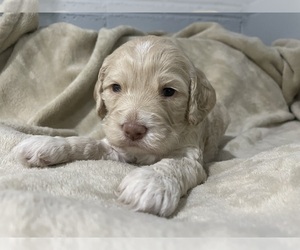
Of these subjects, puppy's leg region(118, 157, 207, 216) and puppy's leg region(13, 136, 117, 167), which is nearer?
puppy's leg region(118, 157, 207, 216)

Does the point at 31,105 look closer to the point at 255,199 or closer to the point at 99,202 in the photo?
the point at 99,202

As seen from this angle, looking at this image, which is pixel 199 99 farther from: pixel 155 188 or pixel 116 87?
pixel 155 188

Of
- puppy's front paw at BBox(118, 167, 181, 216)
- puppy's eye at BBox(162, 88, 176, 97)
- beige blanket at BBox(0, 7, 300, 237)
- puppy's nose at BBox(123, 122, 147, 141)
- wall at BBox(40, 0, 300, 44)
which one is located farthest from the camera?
wall at BBox(40, 0, 300, 44)

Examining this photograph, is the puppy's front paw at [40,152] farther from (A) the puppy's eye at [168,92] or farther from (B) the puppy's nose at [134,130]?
(A) the puppy's eye at [168,92]

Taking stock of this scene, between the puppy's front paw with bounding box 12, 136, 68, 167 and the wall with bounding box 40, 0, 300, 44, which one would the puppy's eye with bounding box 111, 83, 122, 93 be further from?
the wall with bounding box 40, 0, 300, 44

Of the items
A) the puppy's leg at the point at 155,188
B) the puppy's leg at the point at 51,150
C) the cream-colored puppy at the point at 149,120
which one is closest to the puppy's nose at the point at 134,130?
the cream-colored puppy at the point at 149,120

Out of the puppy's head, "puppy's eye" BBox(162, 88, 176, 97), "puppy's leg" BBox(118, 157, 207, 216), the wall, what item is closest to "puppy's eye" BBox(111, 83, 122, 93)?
the puppy's head

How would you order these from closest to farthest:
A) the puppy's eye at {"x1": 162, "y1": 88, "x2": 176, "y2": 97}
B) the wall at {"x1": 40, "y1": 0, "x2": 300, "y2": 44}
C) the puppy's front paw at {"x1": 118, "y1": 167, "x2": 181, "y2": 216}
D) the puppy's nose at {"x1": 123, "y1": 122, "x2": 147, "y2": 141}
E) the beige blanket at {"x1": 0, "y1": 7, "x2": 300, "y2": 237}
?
1. the beige blanket at {"x1": 0, "y1": 7, "x2": 300, "y2": 237}
2. the puppy's front paw at {"x1": 118, "y1": 167, "x2": 181, "y2": 216}
3. the puppy's nose at {"x1": 123, "y1": 122, "x2": 147, "y2": 141}
4. the puppy's eye at {"x1": 162, "y1": 88, "x2": 176, "y2": 97}
5. the wall at {"x1": 40, "y1": 0, "x2": 300, "y2": 44}

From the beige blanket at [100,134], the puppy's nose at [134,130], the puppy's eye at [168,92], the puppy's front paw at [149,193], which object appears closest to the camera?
the beige blanket at [100,134]
